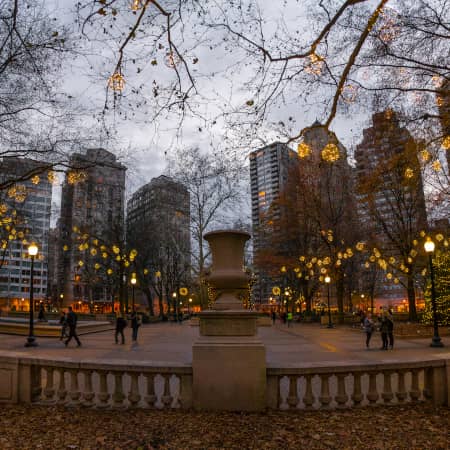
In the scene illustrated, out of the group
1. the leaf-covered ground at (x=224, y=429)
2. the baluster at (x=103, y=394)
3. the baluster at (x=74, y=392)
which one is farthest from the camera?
the baluster at (x=74, y=392)

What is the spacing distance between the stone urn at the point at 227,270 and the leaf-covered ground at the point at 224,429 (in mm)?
1811

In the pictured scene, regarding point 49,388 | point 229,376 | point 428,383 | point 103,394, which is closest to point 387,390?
point 428,383

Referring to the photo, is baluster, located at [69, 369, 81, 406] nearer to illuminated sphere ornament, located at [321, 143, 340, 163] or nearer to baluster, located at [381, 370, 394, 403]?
baluster, located at [381, 370, 394, 403]

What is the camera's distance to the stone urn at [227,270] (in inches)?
273

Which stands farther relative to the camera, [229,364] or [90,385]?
[90,385]

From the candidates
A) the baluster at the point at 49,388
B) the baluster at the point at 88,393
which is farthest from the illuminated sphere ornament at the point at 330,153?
the baluster at the point at 49,388

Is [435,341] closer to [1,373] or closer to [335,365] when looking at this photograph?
[335,365]

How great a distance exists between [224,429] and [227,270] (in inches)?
103

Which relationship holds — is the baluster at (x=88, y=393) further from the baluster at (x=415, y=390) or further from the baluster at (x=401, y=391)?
the baluster at (x=415, y=390)

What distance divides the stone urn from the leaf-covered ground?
1811mm

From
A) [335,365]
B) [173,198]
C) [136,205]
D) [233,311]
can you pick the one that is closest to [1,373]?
[233,311]

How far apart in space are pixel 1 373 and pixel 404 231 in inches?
1243

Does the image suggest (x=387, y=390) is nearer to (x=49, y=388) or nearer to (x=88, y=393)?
(x=88, y=393)

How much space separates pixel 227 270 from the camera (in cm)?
719
